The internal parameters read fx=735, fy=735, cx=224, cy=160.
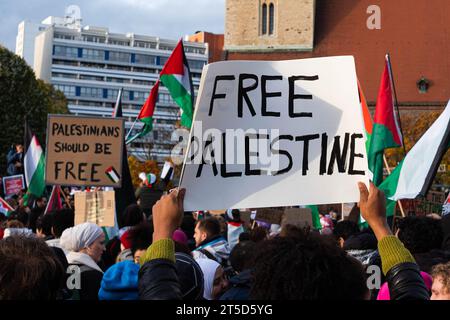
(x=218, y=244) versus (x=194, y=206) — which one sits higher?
(x=194, y=206)

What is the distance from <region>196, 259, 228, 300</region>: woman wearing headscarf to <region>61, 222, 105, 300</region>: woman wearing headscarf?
666 millimetres

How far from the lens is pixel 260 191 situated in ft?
11.7

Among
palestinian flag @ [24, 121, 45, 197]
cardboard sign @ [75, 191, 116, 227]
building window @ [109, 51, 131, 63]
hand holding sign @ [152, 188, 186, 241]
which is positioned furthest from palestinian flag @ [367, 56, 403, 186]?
building window @ [109, 51, 131, 63]

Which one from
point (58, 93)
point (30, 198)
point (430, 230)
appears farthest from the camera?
point (58, 93)

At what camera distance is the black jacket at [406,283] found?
2.34 metres

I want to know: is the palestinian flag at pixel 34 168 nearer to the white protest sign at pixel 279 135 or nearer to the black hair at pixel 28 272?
the white protest sign at pixel 279 135

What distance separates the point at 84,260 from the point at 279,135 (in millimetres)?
1579

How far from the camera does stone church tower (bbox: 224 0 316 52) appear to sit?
48.5 meters

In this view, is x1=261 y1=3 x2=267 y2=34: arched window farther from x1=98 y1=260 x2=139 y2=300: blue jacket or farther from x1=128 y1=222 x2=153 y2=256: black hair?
x1=98 y1=260 x2=139 y2=300: blue jacket

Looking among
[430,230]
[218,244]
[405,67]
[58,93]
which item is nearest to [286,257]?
[430,230]

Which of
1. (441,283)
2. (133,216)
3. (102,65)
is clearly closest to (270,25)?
(133,216)

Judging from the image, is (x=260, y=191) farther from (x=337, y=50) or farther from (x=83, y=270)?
(x=337, y=50)
